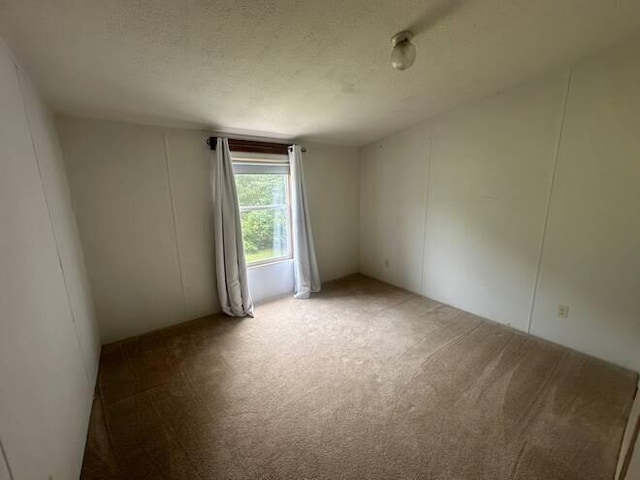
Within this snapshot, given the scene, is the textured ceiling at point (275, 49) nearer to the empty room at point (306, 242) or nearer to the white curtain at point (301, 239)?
the empty room at point (306, 242)

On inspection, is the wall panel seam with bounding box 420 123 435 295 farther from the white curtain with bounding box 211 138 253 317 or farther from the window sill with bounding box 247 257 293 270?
the white curtain with bounding box 211 138 253 317

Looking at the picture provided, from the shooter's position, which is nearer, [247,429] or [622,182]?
[247,429]

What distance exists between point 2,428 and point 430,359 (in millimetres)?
2368

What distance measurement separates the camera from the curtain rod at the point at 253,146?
106 inches

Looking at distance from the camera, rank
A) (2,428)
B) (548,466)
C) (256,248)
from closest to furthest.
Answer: (2,428), (548,466), (256,248)

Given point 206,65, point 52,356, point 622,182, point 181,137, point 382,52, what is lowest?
point 52,356

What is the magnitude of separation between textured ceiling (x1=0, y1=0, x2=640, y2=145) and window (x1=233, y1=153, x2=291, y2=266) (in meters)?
0.71

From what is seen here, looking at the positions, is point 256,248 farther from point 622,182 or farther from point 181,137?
point 622,182

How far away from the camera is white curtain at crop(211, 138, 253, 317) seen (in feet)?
8.87

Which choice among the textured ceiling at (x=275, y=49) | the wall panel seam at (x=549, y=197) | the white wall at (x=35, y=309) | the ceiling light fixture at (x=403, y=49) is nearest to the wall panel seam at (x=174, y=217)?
the textured ceiling at (x=275, y=49)

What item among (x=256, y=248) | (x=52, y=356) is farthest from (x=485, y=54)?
(x=52, y=356)

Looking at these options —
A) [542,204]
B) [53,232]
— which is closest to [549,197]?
[542,204]

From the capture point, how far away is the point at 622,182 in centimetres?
192

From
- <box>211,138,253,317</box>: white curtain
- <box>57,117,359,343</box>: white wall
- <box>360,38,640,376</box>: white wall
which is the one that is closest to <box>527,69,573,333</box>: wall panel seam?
<box>360,38,640,376</box>: white wall
